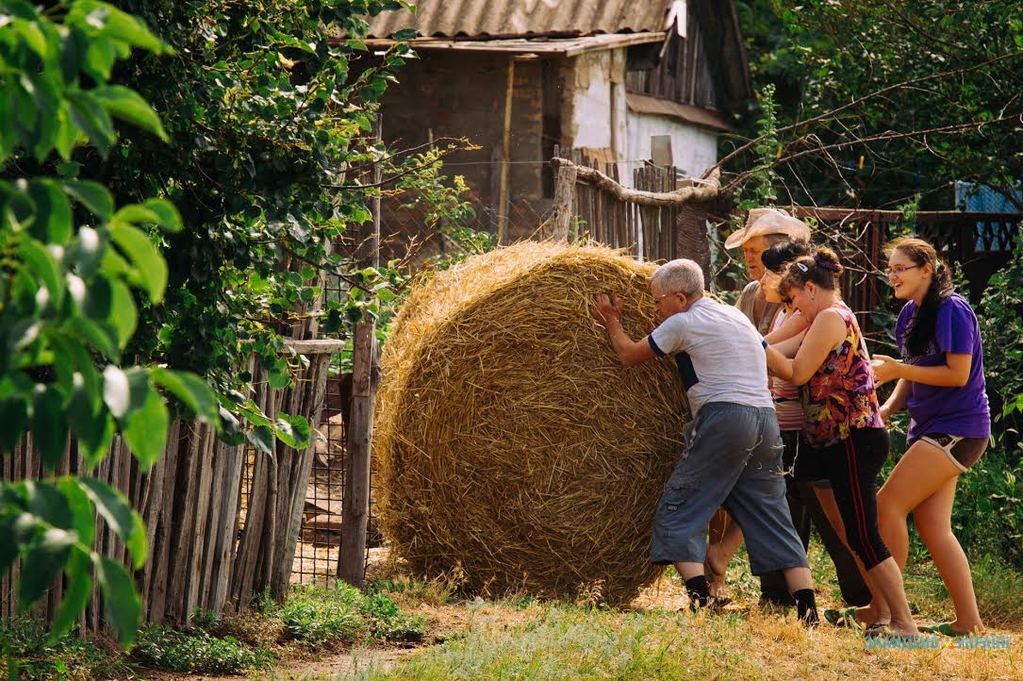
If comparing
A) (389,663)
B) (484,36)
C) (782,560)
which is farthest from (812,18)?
(389,663)

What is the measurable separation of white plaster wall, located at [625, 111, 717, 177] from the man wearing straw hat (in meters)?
8.66

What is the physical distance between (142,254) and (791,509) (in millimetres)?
6190

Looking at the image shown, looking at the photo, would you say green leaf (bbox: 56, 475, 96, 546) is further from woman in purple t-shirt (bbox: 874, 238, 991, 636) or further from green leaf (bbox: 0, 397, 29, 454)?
woman in purple t-shirt (bbox: 874, 238, 991, 636)

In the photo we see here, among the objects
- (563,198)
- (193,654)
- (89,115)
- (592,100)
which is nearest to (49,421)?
(89,115)

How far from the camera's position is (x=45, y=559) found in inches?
57.5

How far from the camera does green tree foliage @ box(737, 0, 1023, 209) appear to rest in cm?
1071

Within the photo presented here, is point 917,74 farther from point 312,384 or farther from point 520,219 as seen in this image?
point 312,384

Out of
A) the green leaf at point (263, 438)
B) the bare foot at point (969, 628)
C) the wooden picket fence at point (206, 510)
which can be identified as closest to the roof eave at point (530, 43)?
the wooden picket fence at point (206, 510)

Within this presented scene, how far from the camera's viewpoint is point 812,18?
12578 millimetres

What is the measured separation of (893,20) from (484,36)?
4.17m

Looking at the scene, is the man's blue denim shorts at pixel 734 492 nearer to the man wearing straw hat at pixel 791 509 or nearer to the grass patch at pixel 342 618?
the man wearing straw hat at pixel 791 509

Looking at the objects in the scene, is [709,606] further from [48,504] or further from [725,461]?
[48,504]

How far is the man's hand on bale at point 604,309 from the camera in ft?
22.4

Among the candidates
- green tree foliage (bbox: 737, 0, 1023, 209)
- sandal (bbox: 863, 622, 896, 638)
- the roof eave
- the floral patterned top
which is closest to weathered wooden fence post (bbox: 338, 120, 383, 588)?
the floral patterned top
